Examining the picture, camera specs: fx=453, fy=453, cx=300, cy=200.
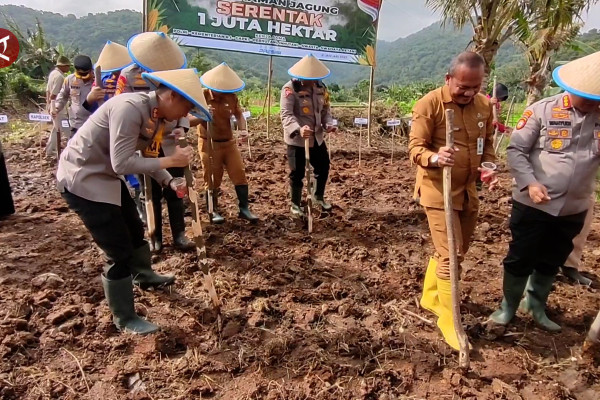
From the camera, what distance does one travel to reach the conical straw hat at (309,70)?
180 inches

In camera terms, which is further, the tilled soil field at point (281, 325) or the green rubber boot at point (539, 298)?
the green rubber boot at point (539, 298)

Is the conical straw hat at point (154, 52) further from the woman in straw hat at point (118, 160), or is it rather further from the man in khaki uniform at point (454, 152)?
the man in khaki uniform at point (454, 152)

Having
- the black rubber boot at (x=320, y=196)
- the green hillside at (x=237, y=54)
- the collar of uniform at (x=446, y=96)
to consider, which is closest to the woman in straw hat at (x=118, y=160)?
the collar of uniform at (x=446, y=96)

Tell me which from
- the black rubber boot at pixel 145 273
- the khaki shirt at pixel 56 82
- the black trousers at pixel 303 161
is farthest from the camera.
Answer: the khaki shirt at pixel 56 82

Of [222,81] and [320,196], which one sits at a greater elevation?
[222,81]

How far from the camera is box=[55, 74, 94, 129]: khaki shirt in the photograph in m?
4.74

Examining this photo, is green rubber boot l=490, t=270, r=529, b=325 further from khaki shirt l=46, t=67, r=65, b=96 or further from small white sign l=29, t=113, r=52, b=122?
khaki shirt l=46, t=67, r=65, b=96

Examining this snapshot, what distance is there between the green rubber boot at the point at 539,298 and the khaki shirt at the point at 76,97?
429cm

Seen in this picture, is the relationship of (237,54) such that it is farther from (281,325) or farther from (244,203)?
(281,325)

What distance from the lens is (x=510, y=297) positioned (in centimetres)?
292

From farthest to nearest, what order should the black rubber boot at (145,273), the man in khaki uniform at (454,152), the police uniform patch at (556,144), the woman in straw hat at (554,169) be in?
the black rubber boot at (145,273) → the man in khaki uniform at (454,152) → the police uniform patch at (556,144) → the woman in straw hat at (554,169)

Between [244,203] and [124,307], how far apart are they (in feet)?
7.61

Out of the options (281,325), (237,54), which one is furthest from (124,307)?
(237,54)

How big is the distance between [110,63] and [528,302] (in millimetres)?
3882
